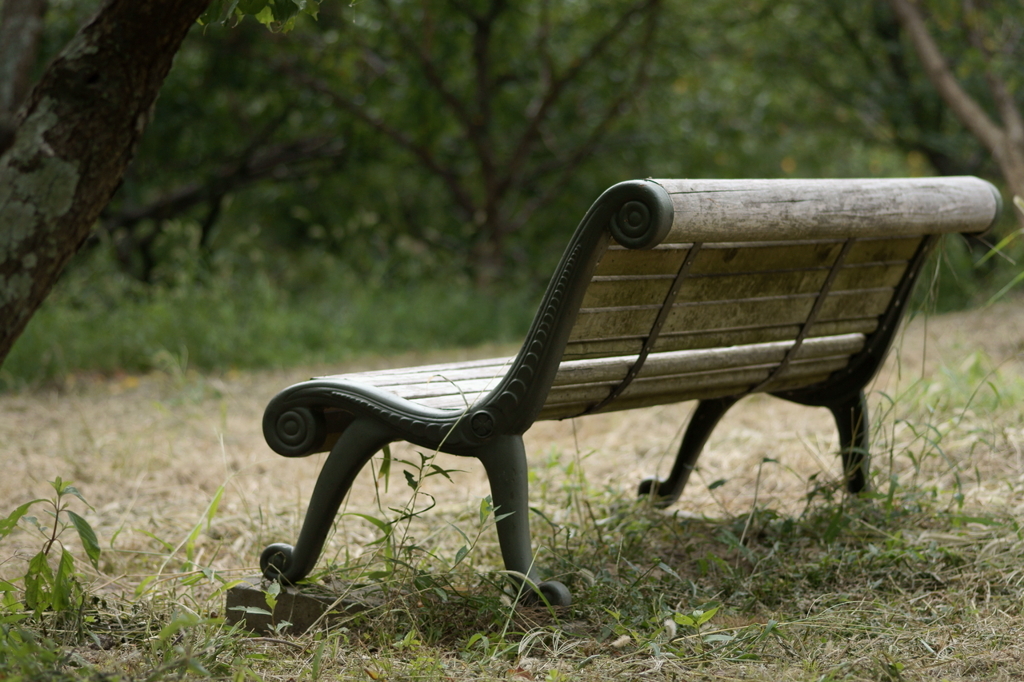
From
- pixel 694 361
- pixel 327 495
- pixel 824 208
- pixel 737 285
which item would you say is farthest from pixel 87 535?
pixel 824 208

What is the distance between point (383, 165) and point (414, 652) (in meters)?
8.82

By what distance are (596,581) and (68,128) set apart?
1637 millimetres

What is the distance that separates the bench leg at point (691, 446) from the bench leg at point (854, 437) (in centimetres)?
34

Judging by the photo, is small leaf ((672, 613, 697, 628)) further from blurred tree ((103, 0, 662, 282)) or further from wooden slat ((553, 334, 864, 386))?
blurred tree ((103, 0, 662, 282))

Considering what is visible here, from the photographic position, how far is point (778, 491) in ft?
11.0

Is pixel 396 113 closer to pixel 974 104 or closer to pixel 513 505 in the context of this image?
pixel 974 104

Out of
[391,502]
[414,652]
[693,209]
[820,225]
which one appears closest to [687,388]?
[820,225]

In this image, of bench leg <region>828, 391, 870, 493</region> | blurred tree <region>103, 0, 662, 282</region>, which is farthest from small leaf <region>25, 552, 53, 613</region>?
blurred tree <region>103, 0, 662, 282</region>

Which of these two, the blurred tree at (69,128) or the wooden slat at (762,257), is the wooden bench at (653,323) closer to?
the wooden slat at (762,257)

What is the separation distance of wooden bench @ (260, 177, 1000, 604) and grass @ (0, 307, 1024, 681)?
0.12 meters

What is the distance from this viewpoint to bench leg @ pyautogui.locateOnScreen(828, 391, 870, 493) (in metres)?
2.92

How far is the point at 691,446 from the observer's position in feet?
10.1

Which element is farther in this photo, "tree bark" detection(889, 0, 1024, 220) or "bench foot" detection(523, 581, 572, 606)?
"tree bark" detection(889, 0, 1024, 220)

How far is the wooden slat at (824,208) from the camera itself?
75.3 inches
